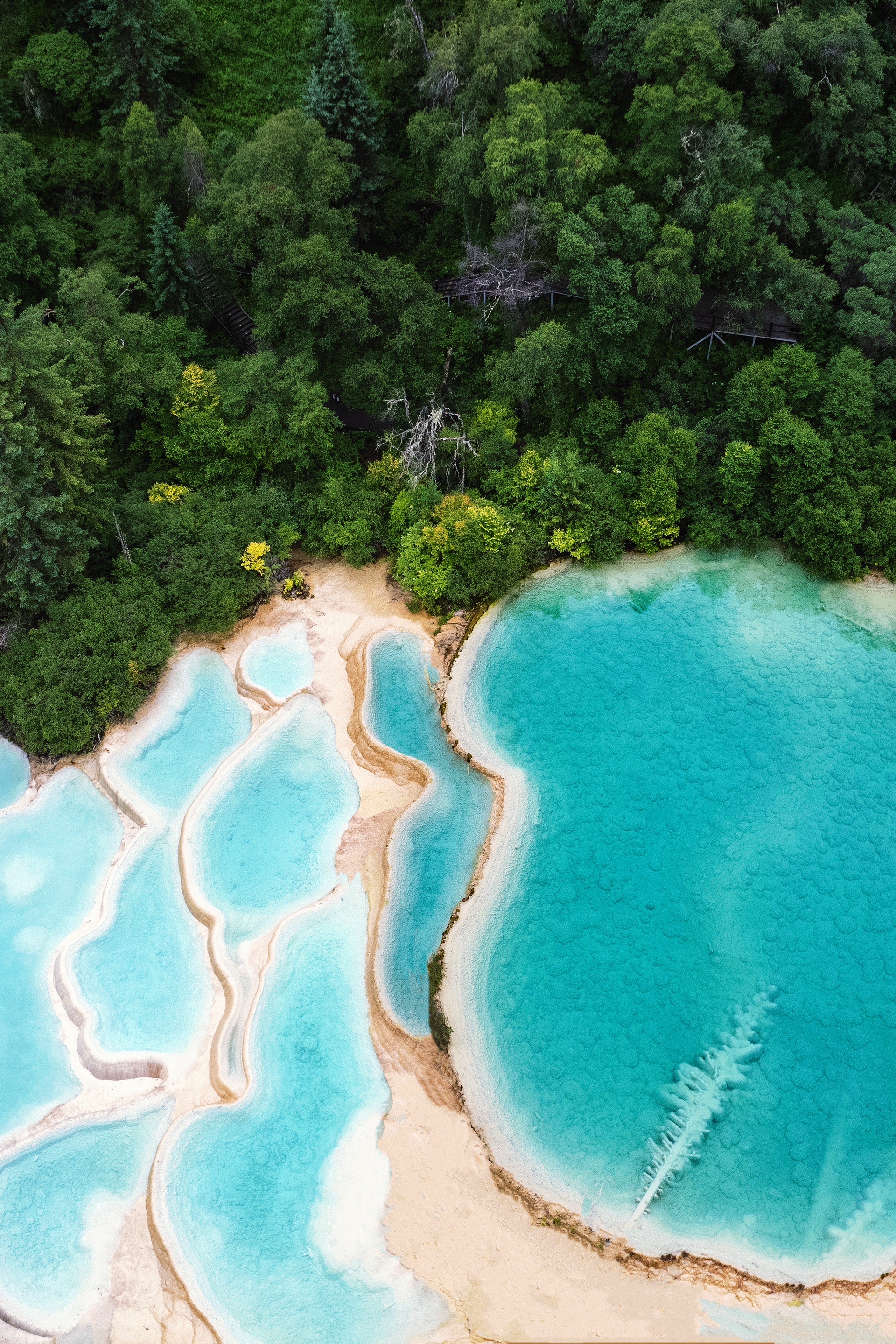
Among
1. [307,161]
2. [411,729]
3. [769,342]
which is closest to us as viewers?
[411,729]

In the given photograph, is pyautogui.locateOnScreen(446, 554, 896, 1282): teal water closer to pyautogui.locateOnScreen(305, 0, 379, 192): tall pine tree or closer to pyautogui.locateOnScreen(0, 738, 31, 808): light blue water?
pyautogui.locateOnScreen(0, 738, 31, 808): light blue water

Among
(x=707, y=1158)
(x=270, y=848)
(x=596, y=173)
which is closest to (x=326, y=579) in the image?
(x=270, y=848)

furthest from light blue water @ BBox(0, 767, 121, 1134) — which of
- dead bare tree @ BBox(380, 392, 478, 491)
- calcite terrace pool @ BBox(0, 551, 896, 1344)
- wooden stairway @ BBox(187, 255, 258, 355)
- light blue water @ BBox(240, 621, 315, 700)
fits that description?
wooden stairway @ BBox(187, 255, 258, 355)

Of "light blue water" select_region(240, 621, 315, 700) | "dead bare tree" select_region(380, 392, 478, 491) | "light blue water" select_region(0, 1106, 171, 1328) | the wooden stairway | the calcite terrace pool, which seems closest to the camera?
the calcite terrace pool

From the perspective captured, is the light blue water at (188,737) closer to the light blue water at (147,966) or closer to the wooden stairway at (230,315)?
the light blue water at (147,966)

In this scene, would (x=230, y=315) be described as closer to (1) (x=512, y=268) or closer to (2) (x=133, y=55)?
(2) (x=133, y=55)

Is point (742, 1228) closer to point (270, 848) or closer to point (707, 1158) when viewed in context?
point (707, 1158)
